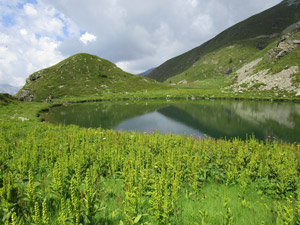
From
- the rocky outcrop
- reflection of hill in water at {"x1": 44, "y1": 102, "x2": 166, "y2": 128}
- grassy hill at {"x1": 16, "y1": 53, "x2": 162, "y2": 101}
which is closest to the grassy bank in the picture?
reflection of hill in water at {"x1": 44, "y1": 102, "x2": 166, "y2": 128}

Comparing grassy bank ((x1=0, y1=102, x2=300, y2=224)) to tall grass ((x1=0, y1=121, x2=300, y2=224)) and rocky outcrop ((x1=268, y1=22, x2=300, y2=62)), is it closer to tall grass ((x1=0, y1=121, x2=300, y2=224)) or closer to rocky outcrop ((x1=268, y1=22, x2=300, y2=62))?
tall grass ((x1=0, y1=121, x2=300, y2=224))

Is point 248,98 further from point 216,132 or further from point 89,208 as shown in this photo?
point 89,208

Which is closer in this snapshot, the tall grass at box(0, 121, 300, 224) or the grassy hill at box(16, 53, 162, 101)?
the tall grass at box(0, 121, 300, 224)

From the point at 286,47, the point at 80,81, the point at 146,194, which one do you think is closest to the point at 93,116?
the point at 146,194

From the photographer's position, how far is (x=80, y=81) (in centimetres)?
10062

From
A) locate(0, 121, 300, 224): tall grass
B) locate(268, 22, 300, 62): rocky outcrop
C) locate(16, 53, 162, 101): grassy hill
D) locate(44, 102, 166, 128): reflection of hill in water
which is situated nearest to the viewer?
locate(0, 121, 300, 224): tall grass

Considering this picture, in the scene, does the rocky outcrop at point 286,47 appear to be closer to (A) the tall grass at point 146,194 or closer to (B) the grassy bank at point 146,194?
(B) the grassy bank at point 146,194

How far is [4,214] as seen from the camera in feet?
14.3

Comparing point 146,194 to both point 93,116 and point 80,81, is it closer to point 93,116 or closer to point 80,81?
point 93,116

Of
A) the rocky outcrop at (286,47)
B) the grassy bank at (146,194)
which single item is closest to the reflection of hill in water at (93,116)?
the grassy bank at (146,194)

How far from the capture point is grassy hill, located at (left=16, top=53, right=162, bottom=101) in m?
86.9

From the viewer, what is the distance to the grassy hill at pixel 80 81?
86.9m

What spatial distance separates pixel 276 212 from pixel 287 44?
11893 cm

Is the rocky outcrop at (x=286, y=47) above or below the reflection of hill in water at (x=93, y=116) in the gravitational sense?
above
